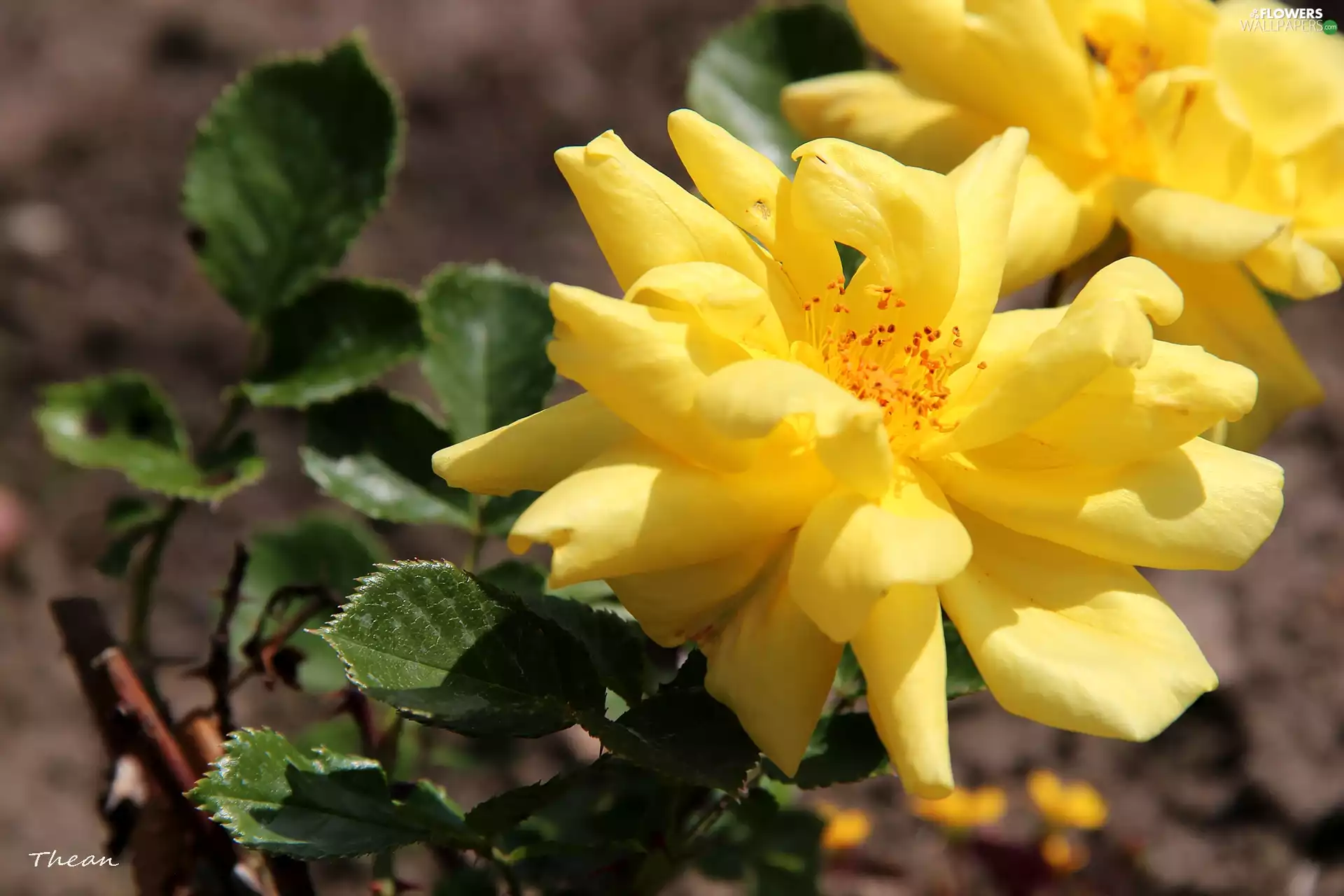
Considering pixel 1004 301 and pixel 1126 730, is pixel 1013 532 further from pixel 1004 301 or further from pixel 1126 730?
pixel 1004 301

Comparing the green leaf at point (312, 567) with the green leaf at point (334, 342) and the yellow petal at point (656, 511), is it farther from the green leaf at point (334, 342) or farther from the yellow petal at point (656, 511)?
the yellow petal at point (656, 511)

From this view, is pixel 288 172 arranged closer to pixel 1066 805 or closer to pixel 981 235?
pixel 981 235

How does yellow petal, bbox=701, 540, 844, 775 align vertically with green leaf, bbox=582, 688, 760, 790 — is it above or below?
above

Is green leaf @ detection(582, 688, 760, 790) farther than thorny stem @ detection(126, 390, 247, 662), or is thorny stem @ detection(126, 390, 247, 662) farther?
thorny stem @ detection(126, 390, 247, 662)

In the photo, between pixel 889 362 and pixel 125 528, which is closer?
pixel 889 362

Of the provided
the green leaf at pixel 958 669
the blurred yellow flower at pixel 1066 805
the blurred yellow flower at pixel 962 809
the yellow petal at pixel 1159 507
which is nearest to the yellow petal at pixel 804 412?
the yellow petal at pixel 1159 507

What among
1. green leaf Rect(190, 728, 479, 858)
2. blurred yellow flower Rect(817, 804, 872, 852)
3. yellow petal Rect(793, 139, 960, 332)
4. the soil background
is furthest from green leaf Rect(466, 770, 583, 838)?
the soil background

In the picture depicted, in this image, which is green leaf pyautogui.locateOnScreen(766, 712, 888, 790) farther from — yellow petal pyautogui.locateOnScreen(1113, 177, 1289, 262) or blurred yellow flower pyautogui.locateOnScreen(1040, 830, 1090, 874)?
blurred yellow flower pyautogui.locateOnScreen(1040, 830, 1090, 874)

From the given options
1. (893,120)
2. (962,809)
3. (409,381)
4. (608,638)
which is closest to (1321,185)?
(893,120)
